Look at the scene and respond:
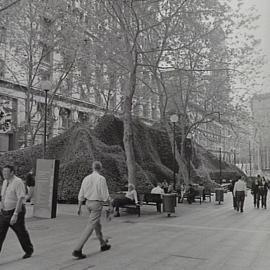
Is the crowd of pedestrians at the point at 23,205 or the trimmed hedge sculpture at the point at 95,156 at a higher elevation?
the trimmed hedge sculpture at the point at 95,156

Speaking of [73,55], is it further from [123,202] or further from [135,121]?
[123,202]

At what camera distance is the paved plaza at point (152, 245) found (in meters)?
6.57

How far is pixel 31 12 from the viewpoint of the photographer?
74.2 ft

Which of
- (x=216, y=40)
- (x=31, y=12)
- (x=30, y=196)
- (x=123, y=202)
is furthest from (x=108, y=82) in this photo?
(x=123, y=202)

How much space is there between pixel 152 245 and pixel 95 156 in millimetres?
12272

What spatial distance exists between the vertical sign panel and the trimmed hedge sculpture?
5176 mm

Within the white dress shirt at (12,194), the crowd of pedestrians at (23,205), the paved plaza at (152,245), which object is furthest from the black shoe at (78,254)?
the white dress shirt at (12,194)

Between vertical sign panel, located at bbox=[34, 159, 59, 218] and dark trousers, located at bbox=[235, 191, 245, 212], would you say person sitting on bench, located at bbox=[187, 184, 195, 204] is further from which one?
vertical sign panel, located at bbox=[34, 159, 59, 218]

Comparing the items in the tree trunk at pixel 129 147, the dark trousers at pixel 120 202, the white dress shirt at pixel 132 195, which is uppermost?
the tree trunk at pixel 129 147

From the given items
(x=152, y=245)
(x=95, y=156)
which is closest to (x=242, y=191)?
(x=95, y=156)

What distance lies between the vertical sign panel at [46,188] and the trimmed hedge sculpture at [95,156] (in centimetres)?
518

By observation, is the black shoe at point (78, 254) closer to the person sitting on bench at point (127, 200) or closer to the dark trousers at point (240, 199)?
the person sitting on bench at point (127, 200)

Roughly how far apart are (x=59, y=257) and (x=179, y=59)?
1646cm

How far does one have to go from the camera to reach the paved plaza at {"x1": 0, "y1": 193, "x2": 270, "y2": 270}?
6.57 m
